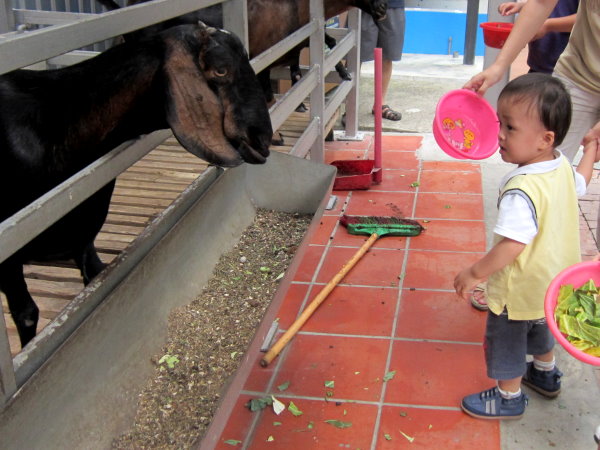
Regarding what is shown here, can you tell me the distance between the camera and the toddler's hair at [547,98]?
2383 millimetres

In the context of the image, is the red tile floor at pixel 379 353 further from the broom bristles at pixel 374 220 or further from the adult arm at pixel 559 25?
the adult arm at pixel 559 25

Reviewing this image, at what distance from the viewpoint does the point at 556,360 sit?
10.7ft

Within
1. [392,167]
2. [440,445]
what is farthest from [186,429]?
[392,167]

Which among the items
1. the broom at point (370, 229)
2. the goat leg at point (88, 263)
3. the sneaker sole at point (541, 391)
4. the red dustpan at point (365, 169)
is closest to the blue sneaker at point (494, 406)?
the sneaker sole at point (541, 391)

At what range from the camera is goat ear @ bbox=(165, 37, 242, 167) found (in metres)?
2.35

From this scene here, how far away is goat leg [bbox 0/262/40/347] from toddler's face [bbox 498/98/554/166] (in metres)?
1.80

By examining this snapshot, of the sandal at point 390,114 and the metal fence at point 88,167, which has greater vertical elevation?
the metal fence at point 88,167

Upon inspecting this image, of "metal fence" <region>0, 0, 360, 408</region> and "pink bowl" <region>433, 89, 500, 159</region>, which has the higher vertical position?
"metal fence" <region>0, 0, 360, 408</region>

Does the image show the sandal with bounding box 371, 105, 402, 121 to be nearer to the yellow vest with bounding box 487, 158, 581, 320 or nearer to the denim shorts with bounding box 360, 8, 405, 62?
the denim shorts with bounding box 360, 8, 405, 62

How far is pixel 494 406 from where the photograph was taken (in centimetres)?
283

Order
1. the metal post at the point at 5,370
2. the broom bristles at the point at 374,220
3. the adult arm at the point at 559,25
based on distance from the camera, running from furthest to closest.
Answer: the broom bristles at the point at 374,220 → the adult arm at the point at 559,25 → the metal post at the point at 5,370

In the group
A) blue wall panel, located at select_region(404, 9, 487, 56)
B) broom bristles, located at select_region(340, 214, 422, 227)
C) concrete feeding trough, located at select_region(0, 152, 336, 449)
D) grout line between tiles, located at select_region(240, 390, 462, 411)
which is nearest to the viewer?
concrete feeding trough, located at select_region(0, 152, 336, 449)

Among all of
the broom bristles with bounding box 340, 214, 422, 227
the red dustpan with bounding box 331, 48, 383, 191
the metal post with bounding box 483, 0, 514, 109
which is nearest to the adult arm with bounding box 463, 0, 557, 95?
the broom bristles with bounding box 340, 214, 422, 227

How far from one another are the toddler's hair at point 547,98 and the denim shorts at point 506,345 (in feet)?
2.26
